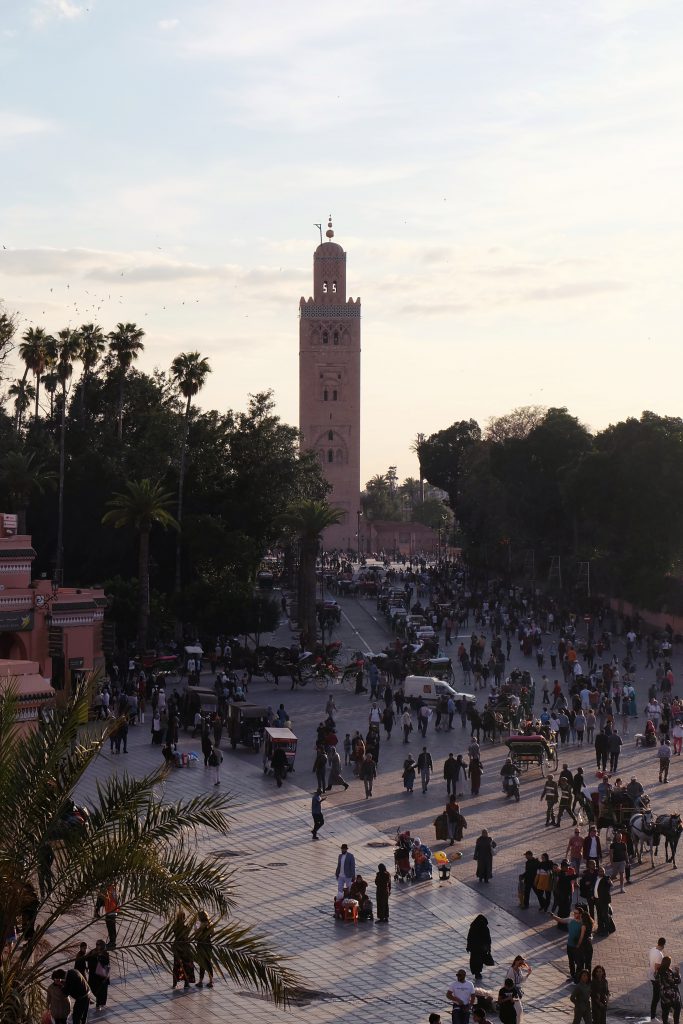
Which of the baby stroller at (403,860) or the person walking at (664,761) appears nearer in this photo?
the baby stroller at (403,860)

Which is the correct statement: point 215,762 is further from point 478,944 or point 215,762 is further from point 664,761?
point 478,944

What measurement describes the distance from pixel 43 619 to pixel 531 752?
14513mm

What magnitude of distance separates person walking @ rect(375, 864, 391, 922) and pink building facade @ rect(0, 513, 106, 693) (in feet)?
63.0

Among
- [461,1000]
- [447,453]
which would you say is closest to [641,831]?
A: [461,1000]

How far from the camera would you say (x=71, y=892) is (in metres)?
10.8

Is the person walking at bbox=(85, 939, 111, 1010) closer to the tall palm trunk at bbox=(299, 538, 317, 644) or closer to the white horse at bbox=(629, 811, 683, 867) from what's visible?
the white horse at bbox=(629, 811, 683, 867)

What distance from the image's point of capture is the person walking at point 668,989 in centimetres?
1521

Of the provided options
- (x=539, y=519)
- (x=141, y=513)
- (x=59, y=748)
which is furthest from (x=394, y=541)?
(x=59, y=748)

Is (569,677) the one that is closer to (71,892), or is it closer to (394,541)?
(71,892)

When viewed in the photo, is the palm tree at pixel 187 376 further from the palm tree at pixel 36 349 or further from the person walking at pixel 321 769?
the person walking at pixel 321 769

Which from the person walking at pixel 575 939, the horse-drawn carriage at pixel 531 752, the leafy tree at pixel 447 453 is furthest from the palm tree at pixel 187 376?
the leafy tree at pixel 447 453

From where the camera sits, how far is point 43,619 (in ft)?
126

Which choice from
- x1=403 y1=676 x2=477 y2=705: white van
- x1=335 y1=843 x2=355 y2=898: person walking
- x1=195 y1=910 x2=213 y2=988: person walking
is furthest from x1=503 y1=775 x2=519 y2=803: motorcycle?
x1=195 y1=910 x2=213 y2=988: person walking

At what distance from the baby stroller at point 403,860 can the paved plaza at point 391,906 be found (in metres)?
0.29
